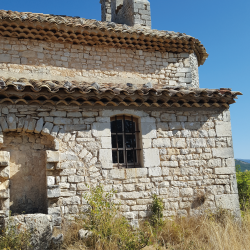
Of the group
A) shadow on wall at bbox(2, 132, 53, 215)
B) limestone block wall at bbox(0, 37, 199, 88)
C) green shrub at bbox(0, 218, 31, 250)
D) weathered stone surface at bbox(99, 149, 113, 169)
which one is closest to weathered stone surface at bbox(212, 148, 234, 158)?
limestone block wall at bbox(0, 37, 199, 88)

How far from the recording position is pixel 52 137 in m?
5.83

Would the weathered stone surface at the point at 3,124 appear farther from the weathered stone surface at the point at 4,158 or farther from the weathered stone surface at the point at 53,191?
the weathered stone surface at the point at 53,191

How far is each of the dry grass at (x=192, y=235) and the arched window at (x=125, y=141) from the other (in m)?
1.51

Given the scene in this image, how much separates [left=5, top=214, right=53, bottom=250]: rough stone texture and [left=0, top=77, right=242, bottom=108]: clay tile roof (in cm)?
234

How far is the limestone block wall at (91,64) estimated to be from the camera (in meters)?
7.50

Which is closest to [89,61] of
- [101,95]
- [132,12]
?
[101,95]

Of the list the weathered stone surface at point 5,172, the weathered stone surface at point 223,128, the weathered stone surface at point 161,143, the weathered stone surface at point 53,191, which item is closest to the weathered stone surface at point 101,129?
the weathered stone surface at point 161,143

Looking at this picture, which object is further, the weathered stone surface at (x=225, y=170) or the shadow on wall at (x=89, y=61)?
the shadow on wall at (x=89, y=61)

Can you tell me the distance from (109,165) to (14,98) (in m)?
2.52

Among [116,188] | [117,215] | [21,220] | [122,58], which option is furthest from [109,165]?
[122,58]

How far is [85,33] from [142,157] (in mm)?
4148

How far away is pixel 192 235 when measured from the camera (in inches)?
218

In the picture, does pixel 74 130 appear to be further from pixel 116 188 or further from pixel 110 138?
pixel 116 188

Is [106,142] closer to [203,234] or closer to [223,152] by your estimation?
[203,234]
